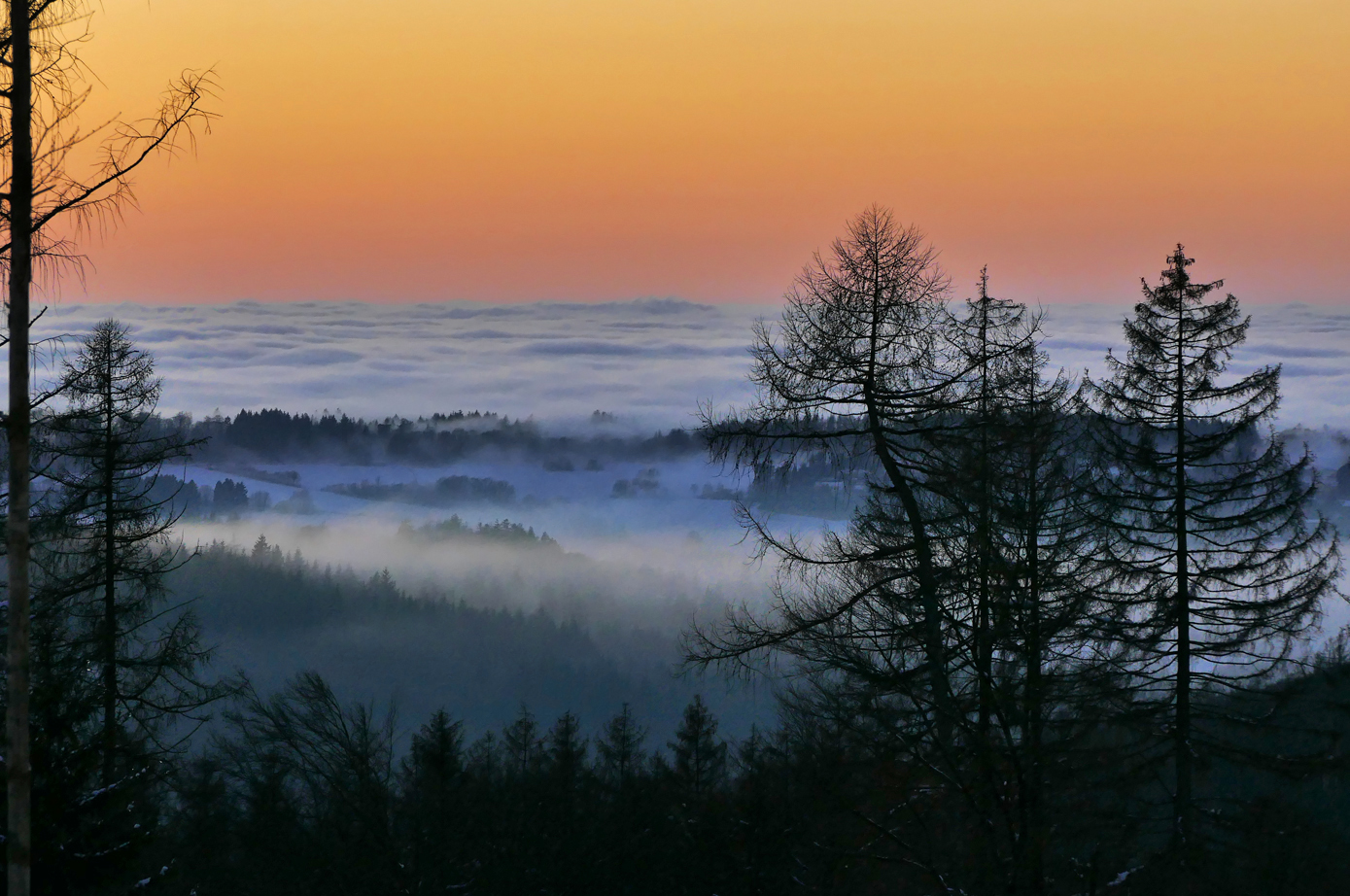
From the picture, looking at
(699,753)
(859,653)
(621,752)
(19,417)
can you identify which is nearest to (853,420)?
(859,653)

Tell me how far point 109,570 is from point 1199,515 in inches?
792

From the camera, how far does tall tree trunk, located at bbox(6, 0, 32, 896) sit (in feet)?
27.2

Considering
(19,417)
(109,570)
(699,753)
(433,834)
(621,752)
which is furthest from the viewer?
(621,752)

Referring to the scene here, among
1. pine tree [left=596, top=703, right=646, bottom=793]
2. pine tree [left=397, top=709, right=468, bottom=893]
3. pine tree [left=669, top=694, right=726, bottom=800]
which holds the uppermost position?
pine tree [left=397, top=709, right=468, bottom=893]

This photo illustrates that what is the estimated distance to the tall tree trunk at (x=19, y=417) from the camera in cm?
830

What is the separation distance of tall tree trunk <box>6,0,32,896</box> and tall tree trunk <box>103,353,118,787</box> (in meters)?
10.7

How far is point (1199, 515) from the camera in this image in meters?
21.0

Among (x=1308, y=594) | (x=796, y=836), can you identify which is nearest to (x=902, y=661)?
(x=796, y=836)

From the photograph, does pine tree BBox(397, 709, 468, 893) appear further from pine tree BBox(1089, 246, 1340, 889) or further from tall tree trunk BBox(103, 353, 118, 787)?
pine tree BBox(1089, 246, 1340, 889)

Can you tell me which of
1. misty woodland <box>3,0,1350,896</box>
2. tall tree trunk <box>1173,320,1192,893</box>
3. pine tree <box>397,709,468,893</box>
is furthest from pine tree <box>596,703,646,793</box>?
tall tree trunk <box>1173,320,1192,893</box>

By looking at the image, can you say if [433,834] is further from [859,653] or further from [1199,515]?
[1199,515]

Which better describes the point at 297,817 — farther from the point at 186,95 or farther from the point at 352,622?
the point at 352,622

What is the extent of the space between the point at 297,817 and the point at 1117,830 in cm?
1473

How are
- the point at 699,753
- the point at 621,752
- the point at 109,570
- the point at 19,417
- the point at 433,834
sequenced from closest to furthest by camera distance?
the point at 19,417, the point at 109,570, the point at 433,834, the point at 699,753, the point at 621,752
